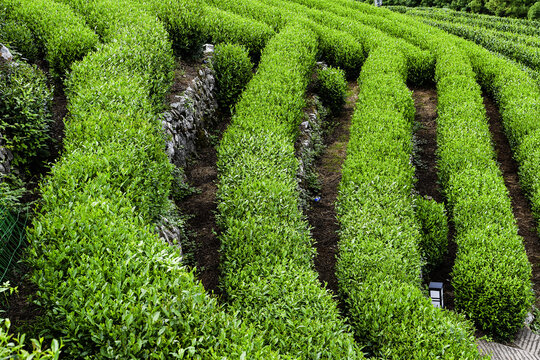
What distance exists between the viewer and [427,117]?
1545 centimetres

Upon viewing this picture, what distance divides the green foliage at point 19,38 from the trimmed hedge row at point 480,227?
11209 mm

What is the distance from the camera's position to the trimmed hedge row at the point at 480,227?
802 centimetres

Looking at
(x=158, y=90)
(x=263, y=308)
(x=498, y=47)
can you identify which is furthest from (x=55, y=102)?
(x=498, y=47)

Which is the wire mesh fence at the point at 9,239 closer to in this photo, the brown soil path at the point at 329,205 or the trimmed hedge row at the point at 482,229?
the brown soil path at the point at 329,205

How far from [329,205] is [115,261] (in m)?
6.86

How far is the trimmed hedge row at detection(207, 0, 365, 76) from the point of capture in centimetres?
1708

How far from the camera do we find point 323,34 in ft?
58.3

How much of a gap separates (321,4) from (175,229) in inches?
804

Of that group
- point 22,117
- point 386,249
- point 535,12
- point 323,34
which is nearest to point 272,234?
point 386,249

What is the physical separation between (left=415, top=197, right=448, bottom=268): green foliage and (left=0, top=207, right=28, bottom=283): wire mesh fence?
756cm

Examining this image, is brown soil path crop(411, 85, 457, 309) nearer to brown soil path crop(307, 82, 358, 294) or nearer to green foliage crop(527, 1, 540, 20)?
brown soil path crop(307, 82, 358, 294)

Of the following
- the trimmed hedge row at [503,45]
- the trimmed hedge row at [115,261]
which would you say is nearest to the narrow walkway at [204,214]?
the trimmed hedge row at [115,261]

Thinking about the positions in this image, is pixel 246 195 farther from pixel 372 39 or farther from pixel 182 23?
pixel 372 39

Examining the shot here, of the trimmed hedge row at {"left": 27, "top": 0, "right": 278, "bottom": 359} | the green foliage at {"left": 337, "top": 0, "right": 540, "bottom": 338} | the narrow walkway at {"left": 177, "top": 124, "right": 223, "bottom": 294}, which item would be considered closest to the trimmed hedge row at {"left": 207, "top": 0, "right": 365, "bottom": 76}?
the green foliage at {"left": 337, "top": 0, "right": 540, "bottom": 338}
